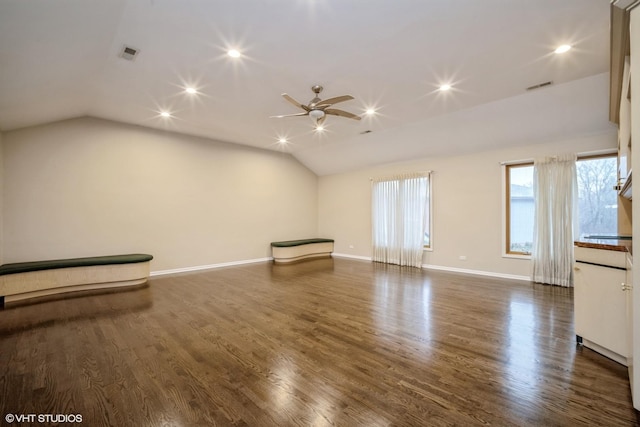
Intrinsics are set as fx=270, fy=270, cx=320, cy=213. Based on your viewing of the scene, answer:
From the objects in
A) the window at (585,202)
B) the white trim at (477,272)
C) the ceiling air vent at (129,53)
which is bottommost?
the white trim at (477,272)

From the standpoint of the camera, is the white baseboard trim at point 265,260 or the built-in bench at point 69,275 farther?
the white baseboard trim at point 265,260

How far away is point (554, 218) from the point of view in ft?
15.7

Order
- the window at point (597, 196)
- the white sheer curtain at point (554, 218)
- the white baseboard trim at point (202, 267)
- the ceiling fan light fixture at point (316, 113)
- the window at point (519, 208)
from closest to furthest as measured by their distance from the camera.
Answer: the ceiling fan light fixture at point (316, 113) → the window at point (597, 196) → the white sheer curtain at point (554, 218) → the window at point (519, 208) → the white baseboard trim at point (202, 267)

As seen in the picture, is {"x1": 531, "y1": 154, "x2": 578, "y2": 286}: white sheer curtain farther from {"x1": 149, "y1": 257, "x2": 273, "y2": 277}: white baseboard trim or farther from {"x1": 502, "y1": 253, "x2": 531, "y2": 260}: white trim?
{"x1": 149, "y1": 257, "x2": 273, "y2": 277}: white baseboard trim

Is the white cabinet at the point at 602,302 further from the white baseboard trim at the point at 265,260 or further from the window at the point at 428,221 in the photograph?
the window at the point at 428,221

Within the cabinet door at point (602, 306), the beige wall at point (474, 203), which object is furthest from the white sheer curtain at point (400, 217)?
the cabinet door at point (602, 306)

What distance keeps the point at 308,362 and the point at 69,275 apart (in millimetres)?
4448

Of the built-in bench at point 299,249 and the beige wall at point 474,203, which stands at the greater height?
the beige wall at point 474,203

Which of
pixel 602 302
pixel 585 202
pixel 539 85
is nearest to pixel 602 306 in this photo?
pixel 602 302

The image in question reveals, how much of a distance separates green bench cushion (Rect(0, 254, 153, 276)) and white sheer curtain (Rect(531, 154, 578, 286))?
7.17m

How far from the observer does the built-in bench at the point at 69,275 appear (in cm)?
388

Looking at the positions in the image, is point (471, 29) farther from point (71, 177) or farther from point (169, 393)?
A: point (71, 177)

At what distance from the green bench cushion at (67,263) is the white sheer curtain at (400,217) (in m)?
5.35

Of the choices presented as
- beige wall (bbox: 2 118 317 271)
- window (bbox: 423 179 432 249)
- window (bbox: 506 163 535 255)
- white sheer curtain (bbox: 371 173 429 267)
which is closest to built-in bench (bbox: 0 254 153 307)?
beige wall (bbox: 2 118 317 271)
